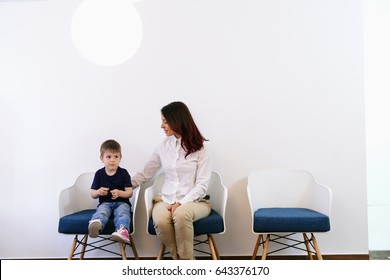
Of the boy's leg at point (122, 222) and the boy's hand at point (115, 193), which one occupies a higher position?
the boy's hand at point (115, 193)

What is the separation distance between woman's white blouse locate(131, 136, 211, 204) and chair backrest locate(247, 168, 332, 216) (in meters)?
0.49

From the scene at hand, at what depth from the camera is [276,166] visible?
3.11 m

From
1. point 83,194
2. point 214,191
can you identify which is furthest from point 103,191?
point 214,191

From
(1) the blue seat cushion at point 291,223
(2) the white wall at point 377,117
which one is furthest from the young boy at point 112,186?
(2) the white wall at point 377,117

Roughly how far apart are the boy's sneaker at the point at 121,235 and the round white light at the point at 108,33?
142cm

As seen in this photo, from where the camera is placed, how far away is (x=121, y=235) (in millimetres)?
2434

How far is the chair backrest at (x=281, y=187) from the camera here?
2.99 metres

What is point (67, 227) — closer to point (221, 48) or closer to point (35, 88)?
point (35, 88)

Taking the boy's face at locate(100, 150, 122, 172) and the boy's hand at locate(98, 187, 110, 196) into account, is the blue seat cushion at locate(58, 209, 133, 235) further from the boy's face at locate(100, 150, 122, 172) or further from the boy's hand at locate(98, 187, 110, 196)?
the boy's face at locate(100, 150, 122, 172)

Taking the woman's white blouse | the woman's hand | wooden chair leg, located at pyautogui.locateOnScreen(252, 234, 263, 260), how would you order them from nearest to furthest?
1. the woman's hand
2. the woman's white blouse
3. wooden chair leg, located at pyautogui.locateOnScreen(252, 234, 263, 260)

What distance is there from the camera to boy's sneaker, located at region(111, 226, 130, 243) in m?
2.42

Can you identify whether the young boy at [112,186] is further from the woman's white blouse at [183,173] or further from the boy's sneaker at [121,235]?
the woman's white blouse at [183,173]

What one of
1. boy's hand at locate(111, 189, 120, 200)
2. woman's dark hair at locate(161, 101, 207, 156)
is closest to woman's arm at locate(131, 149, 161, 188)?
boy's hand at locate(111, 189, 120, 200)

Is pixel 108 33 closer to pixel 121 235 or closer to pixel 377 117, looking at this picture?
pixel 121 235
